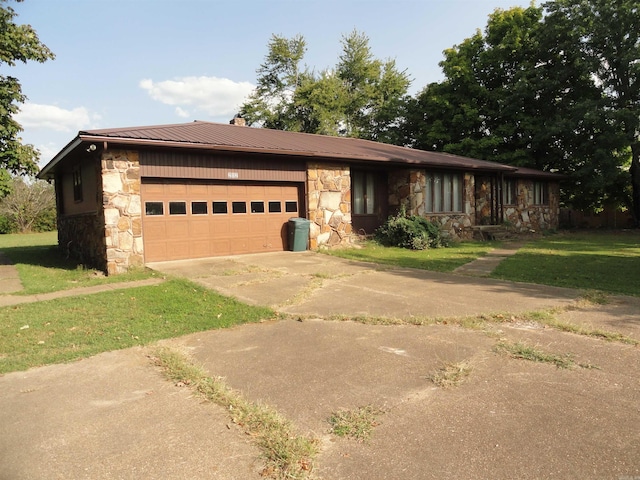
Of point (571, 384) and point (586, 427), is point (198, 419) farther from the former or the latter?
point (571, 384)

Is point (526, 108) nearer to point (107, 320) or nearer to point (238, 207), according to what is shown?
point (238, 207)

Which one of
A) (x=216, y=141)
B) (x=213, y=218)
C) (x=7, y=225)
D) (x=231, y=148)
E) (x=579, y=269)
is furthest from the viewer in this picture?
(x=7, y=225)

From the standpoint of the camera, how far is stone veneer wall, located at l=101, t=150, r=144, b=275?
9.43 metres

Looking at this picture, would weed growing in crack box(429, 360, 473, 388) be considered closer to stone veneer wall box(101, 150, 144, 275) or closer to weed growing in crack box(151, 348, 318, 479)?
weed growing in crack box(151, 348, 318, 479)

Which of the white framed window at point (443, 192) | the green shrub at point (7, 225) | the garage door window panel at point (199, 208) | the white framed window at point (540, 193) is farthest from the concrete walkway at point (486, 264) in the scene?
the green shrub at point (7, 225)

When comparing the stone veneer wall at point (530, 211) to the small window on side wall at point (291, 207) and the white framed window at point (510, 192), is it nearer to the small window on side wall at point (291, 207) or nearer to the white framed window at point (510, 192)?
the white framed window at point (510, 192)

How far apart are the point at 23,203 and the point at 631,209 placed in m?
47.6

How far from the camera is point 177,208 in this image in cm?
1085

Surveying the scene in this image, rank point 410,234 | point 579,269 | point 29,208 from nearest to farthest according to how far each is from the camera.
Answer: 1. point 579,269
2. point 410,234
3. point 29,208

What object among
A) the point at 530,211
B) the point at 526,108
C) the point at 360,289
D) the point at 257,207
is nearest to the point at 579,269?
the point at 360,289

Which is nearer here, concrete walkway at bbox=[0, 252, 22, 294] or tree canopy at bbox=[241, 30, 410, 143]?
concrete walkway at bbox=[0, 252, 22, 294]

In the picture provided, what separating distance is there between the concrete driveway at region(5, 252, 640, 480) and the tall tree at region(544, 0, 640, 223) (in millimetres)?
21410

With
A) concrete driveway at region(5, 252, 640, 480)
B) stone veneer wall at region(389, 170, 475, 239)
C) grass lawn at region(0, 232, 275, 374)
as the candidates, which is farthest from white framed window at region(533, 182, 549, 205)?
grass lawn at region(0, 232, 275, 374)

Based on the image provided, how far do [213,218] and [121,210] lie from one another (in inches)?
98.9
